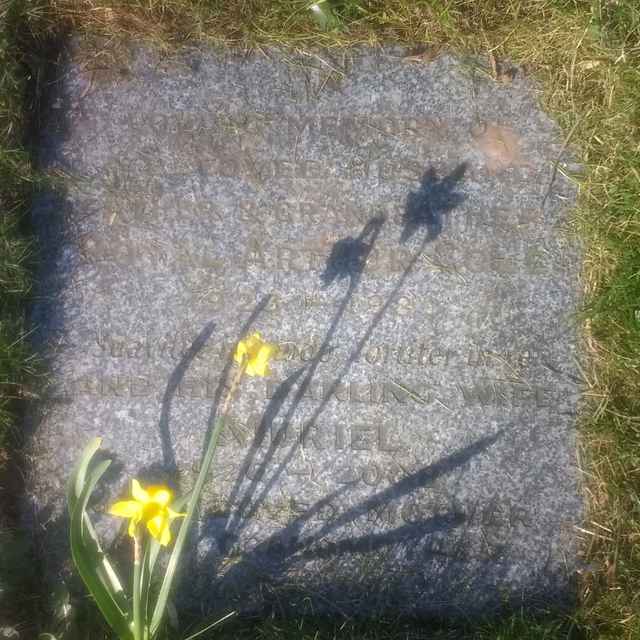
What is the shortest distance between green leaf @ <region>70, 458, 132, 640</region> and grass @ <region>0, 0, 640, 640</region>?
0.54 metres

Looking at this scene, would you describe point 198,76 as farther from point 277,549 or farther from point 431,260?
point 277,549

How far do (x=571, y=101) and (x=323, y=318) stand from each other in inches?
47.3

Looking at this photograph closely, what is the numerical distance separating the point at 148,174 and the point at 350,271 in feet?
2.59

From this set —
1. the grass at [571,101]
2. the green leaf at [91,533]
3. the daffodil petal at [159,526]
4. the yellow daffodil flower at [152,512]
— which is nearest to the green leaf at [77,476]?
the green leaf at [91,533]

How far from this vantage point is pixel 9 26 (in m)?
2.40

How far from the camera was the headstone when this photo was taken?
2.27 m

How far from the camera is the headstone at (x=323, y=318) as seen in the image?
2273mm

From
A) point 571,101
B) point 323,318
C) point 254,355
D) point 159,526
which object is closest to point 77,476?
point 159,526

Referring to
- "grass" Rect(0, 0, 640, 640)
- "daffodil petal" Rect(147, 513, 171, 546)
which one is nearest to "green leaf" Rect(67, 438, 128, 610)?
"daffodil petal" Rect(147, 513, 171, 546)

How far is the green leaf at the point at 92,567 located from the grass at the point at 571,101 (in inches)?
21.1

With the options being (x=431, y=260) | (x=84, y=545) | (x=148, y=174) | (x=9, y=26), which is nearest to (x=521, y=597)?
(x=431, y=260)

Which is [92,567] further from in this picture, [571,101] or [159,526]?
[571,101]

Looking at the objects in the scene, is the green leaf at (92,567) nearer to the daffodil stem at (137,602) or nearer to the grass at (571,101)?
the daffodil stem at (137,602)

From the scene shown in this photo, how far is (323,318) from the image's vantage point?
2328mm
